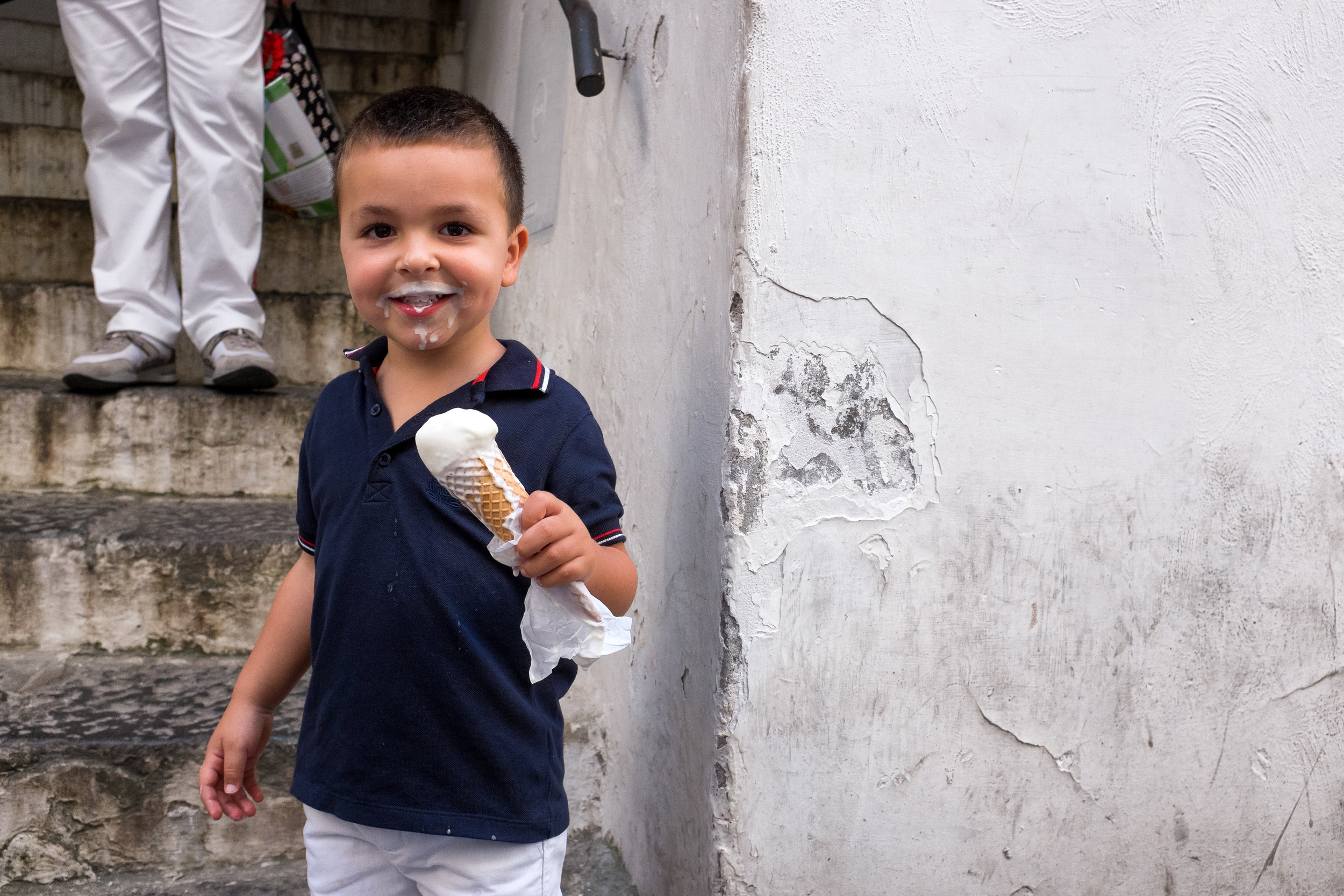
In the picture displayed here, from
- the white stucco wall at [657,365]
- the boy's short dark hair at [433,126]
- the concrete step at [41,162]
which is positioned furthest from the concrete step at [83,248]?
the boy's short dark hair at [433,126]

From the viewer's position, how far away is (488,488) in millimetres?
902

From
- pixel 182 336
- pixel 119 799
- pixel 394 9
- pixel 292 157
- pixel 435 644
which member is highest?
pixel 394 9

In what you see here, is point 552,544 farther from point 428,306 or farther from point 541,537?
point 428,306

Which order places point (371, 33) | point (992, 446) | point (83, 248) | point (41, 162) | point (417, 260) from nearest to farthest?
1. point (417, 260)
2. point (992, 446)
3. point (83, 248)
4. point (41, 162)
5. point (371, 33)

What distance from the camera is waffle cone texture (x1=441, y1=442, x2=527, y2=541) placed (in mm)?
897

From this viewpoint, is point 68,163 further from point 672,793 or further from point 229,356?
point 672,793

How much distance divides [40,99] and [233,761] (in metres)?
3.37

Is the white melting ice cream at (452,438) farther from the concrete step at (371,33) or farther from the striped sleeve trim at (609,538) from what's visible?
the concrete step at (371,33)

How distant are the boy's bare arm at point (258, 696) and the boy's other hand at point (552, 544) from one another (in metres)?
0.38

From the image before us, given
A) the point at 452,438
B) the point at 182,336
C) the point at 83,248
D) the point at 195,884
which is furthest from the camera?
the point at 83,248

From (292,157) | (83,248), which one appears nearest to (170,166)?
(292,157)

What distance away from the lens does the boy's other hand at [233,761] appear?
116 cm

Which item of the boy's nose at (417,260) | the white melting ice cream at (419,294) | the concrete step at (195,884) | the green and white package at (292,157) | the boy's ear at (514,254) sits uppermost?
the green and white package at (292,157)

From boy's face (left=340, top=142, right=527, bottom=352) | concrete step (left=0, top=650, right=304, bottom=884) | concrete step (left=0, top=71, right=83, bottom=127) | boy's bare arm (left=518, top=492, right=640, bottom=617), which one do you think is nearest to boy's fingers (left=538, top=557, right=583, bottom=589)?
boy's bare arm (left=518, top=492, right=640, bottom=617)
